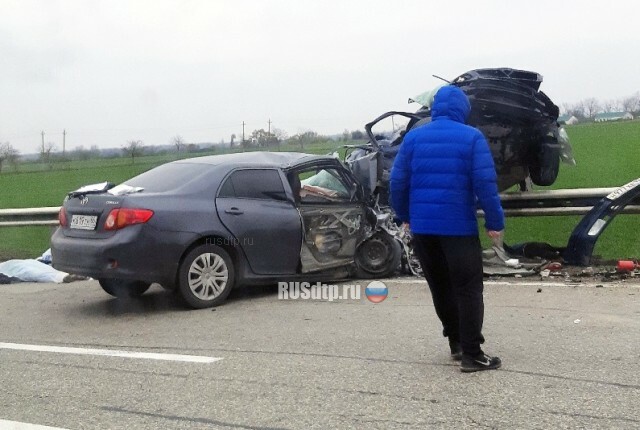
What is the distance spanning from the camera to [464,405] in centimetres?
437

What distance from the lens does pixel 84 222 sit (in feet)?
25.1

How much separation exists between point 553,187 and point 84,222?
15.0 meters

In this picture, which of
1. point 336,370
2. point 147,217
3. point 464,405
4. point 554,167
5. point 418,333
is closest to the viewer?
point 464,405

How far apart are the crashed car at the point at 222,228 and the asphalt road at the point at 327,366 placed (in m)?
0.39

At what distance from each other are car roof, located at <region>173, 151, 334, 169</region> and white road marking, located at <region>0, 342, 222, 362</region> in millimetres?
2732

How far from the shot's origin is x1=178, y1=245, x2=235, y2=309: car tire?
7.62m

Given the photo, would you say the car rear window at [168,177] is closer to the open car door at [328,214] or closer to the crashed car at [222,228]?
the crashed car at [222,228]

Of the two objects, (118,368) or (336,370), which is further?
(118,368)

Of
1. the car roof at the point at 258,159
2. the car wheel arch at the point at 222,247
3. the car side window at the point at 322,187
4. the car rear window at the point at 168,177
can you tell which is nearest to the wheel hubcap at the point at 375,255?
the car side window at the point at 322,187

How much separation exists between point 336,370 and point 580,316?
8.21 ft

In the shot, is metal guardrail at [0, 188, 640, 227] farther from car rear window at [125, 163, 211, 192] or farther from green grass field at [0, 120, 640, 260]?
car rear window at [125, 163, 211, 192]

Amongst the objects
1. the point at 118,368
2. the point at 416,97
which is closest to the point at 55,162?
the point at 416,97

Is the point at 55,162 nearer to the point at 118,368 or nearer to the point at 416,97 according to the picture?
the point at 416,97

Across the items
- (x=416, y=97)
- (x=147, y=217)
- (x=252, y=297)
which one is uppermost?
(x=416, y=97)
